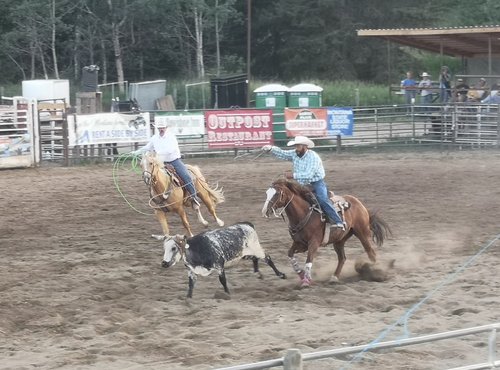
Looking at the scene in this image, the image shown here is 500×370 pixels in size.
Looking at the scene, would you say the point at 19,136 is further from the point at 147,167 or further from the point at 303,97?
the point at 303,97

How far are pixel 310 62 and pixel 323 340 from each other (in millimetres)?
42880

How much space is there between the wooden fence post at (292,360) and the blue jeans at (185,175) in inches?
330

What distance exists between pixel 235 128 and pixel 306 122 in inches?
76.8

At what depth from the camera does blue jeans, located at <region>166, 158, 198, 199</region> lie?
12492 millimetres

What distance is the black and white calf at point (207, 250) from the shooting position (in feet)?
28.4

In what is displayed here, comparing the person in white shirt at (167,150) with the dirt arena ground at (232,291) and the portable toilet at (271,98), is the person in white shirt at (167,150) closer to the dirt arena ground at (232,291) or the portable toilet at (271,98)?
the dirt arena ground at (232,291)

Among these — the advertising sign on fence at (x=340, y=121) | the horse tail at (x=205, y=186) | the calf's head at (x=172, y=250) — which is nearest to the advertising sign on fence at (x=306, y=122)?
the advertising sign on fence at (x=340, y=121)

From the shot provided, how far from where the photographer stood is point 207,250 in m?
8.83

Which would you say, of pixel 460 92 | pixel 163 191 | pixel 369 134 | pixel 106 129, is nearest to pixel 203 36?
pixel 369 134

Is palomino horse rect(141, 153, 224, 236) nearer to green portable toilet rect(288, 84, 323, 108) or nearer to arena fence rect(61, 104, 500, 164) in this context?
arena fence rect(61, 104, 500, 164)

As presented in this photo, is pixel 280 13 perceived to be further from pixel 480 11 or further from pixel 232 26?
pixel 480 11

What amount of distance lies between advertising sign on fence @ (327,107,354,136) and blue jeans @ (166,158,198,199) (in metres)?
10.8

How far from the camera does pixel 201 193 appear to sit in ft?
42.5

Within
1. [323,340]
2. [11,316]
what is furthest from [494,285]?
[11,316]
